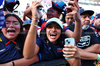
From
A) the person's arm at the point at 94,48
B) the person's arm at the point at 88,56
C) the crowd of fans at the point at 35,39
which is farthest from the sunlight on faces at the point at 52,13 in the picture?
the person's arm at the point at 94,48

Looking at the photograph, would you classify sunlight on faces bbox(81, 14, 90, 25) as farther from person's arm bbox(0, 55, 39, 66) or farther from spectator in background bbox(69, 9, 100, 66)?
person's arm bbox(0, 55, 39, 66)

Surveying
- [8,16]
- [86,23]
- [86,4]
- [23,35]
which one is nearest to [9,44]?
[23,35]

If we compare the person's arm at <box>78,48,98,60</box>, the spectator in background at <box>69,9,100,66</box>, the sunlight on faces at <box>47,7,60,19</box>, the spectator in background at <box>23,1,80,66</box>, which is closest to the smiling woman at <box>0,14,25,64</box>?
the spectator in background at <box>23,1,80,66</box>

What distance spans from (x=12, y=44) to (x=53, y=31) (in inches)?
23.7

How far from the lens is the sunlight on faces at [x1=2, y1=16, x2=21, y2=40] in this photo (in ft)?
5.56

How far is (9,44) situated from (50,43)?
58cm

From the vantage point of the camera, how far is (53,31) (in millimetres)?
1804

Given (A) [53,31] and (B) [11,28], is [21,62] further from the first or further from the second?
(A) [53,31]

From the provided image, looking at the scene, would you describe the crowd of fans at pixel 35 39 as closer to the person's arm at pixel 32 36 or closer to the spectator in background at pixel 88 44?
the person's arm at pixel 32 36

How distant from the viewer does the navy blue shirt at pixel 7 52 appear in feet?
5.28

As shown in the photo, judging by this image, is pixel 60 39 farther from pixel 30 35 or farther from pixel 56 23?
pixel 30 35

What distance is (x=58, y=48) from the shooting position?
1.87 m

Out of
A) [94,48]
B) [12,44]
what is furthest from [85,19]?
[12,44]

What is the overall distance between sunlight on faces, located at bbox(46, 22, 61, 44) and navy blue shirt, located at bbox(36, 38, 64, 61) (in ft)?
0.30
